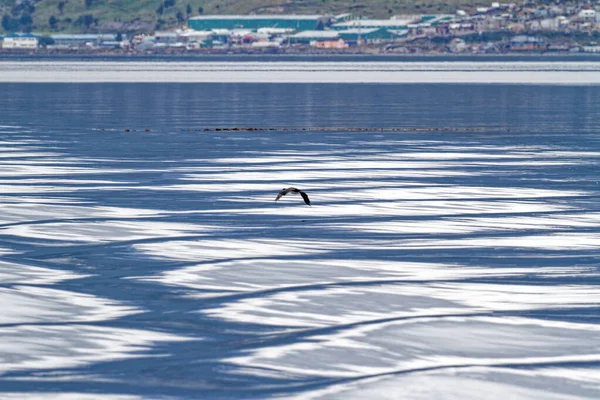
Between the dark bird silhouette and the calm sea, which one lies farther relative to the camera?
the dark bird silhouette

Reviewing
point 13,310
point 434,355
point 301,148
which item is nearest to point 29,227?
point 13,310

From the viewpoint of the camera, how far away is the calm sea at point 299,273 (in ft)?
33.1

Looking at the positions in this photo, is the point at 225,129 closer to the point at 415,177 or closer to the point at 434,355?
the point at 415,177

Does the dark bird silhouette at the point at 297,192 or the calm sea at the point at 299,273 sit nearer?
the calm sea at the point at 299,273

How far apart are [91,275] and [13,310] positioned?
178 cm

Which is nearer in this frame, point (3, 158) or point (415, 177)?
point (415, 177)

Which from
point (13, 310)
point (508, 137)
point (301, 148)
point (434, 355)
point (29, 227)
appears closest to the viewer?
point (434, 355)

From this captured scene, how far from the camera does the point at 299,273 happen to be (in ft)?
46.5

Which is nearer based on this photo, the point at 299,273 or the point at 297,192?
the point at 299,273

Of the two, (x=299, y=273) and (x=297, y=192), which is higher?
(x=299, y=273)

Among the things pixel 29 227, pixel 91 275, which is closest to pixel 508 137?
pixel 29 227

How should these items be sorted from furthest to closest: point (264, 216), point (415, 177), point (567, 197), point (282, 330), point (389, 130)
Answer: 1. point (389, 130)
2. point (415, 177)
3. point (567, 197)
4. point (264, 216)
5. point (282, 330)

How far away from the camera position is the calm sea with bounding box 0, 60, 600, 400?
10078 mm

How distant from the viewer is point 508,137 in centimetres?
3619
